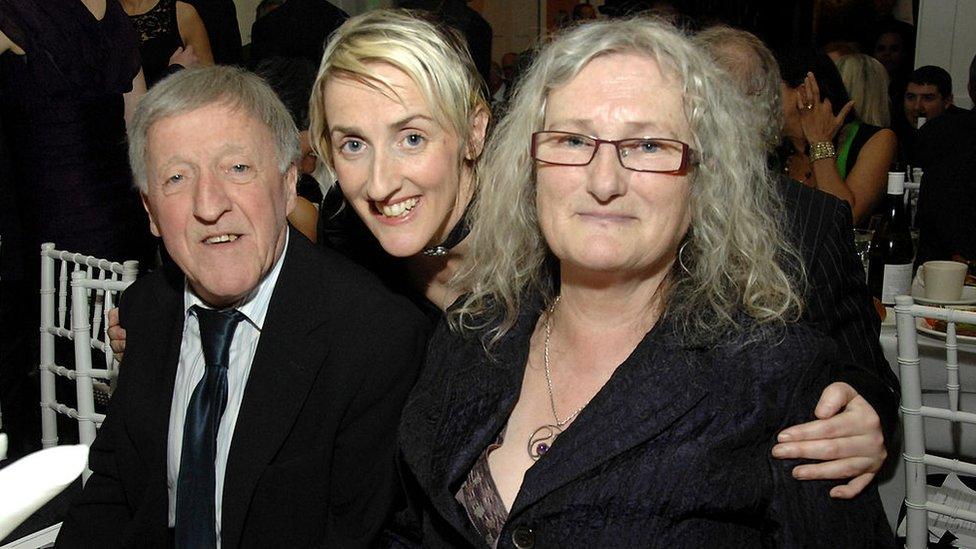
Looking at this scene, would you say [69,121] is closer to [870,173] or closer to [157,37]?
[157,37]

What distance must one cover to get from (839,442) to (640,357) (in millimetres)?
301

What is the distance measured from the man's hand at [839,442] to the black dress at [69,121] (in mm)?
2496

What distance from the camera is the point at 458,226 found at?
77.5 inches

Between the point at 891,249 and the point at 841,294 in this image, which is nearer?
the point at 841,294

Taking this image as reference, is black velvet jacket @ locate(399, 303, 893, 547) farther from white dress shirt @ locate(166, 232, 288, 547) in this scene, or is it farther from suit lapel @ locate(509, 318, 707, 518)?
white dress shirt @ locate(166, 232, 288, 547)

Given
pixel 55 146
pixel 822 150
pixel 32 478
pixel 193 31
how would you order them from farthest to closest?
pixel 193 31 < pixel 822 150 < pixel 55 146 < pixel 32 478

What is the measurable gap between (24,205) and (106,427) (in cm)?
175

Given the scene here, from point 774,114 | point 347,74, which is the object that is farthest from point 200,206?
point 774,114

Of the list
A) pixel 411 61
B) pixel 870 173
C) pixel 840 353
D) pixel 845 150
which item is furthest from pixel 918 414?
pixel 845 150

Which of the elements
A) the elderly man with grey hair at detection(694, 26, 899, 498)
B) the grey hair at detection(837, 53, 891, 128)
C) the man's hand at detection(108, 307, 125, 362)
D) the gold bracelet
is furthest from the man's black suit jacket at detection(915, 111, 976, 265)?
the man's hand at detection(108, 307, 125, 362)

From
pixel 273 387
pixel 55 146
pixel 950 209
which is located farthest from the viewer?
pixel 55 146

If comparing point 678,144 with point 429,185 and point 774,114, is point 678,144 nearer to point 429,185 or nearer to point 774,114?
point 429,185

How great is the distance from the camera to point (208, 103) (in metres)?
1.60

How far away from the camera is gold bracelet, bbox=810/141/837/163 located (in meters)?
3.38
